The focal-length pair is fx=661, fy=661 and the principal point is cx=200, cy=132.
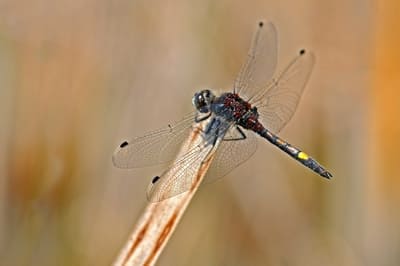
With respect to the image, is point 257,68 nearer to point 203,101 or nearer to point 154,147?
point 203,101

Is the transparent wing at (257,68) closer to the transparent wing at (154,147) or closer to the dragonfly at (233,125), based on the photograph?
the dragonfly at (233,125)

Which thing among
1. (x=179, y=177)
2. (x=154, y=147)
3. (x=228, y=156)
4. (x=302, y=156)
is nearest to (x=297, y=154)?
(x=302, y=156)

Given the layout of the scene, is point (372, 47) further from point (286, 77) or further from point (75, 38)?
point (75, 38)

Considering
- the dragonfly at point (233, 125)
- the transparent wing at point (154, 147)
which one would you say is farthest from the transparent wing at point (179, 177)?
the transparent wing at point (154, 147)

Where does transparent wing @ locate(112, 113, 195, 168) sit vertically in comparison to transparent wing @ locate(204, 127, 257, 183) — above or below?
above

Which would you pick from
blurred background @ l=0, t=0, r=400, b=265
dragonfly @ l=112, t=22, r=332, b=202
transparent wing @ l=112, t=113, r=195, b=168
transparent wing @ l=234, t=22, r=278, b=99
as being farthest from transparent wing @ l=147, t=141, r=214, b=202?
blurred background @ l=0, t=0, r=400, b=265

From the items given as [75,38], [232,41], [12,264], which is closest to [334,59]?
[232,41]

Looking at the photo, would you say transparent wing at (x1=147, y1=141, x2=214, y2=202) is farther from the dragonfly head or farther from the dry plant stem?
the dragonfly head
